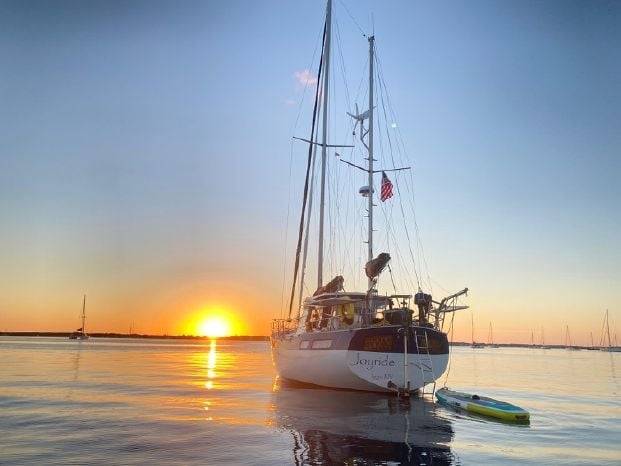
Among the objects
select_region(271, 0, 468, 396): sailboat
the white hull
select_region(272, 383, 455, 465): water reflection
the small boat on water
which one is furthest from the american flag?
the small boat on water

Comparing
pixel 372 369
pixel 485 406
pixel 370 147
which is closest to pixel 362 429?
pixel 372 369

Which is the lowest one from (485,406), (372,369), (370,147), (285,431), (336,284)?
(285,431)

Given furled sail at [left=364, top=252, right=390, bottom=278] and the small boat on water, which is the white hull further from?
furled sail at [left=364, top=252, right=390, bottom=278]

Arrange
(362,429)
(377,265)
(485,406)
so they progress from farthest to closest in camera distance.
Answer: (377,265) < (485,406) < (362,429)

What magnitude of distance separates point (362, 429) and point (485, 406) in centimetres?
943

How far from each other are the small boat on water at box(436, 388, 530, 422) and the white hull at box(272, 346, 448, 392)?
1.65 m

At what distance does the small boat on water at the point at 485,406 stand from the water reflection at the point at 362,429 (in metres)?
1.31

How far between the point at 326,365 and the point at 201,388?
15069 millimetres

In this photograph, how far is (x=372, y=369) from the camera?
2989 cm

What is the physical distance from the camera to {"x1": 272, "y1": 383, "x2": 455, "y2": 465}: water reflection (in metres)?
16.3

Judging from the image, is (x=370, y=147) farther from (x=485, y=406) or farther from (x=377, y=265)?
(x=485, y=406)

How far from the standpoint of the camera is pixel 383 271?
117 feet

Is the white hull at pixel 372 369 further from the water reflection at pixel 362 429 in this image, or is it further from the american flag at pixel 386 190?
the american flag at pixel 386 190

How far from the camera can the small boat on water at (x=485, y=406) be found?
25.5 metres
